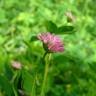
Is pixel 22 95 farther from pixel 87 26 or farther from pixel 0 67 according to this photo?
pixel 87 26

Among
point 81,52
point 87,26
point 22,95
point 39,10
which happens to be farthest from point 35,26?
point 22,95

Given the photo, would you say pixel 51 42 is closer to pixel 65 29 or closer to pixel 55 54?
pixel 65 29

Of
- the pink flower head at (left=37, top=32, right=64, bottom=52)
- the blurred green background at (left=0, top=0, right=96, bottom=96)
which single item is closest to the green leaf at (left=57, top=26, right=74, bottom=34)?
the pink flower head at (left=37, top=32, right=64, bottom=52)

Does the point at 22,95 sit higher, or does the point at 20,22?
the point at 22,95

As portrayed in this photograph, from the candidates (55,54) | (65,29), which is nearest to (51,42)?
(65,29)

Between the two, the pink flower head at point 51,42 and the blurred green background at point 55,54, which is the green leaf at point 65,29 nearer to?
the pink flower head at point 51,42

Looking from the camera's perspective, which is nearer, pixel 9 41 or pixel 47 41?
pixel 47 41

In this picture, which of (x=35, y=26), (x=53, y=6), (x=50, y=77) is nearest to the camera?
(x=50, y=77)

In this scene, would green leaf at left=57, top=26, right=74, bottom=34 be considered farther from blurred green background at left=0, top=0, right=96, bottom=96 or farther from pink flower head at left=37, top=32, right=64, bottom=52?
blurred green background at left=0, top=0, right=96, bottom=96
